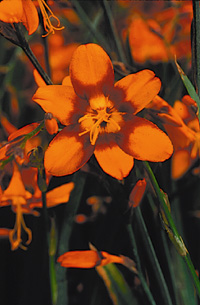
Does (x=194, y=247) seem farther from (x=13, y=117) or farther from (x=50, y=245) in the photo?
(x=13, y=117)

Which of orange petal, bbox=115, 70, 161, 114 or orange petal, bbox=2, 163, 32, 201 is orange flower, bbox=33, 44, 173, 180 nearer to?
orange petal, bbox=115, 70, 161, 114

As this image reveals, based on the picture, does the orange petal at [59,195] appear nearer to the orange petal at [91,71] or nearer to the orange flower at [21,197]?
the orange flower at [21,197]

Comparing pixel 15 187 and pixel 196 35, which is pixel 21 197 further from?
pixel 196 35

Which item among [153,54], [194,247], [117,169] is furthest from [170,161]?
[153,54]

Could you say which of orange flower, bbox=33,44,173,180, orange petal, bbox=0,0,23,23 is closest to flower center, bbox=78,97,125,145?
orange flower, bbox=33,44,173,180

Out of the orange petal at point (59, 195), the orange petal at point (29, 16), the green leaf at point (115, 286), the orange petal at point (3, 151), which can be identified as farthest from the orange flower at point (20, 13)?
the green leaf at point (115, 286)
